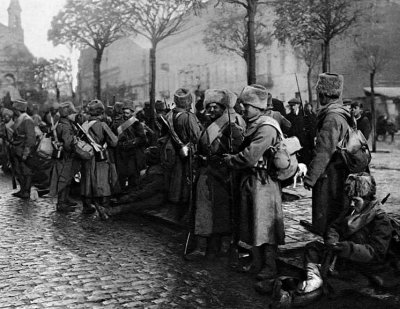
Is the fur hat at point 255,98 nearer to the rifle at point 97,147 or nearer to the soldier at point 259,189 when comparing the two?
the soldier at point 259,189

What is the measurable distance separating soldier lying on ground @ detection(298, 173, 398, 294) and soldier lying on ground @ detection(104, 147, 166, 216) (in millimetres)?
4245

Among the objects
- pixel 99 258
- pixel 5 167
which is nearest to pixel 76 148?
pixel 99 258

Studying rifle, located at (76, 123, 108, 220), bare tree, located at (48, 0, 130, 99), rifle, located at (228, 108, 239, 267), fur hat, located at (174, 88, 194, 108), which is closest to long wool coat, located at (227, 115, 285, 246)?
rifle, located at (228, 108, 239, 267)

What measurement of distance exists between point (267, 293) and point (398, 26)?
36892mm

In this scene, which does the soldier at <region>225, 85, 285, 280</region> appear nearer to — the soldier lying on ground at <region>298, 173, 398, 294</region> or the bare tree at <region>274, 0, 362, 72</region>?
the soldier lying on ground at <region>298, 173, 398, 294</region>

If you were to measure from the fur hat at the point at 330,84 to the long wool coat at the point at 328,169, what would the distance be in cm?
11

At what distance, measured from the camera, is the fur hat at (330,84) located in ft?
18.4

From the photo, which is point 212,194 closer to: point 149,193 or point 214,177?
point 214,177

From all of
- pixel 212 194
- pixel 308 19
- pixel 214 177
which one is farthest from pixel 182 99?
pixel 308 19

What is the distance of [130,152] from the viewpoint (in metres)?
11.1

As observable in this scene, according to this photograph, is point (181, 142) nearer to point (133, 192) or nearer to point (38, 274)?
point (133, 192)

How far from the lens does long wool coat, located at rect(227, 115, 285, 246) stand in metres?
5.42

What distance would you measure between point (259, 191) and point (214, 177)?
1.00 meters

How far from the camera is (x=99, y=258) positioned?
21.7ft
